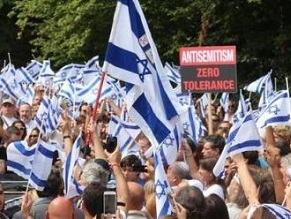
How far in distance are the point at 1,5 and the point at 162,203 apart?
1039 inches

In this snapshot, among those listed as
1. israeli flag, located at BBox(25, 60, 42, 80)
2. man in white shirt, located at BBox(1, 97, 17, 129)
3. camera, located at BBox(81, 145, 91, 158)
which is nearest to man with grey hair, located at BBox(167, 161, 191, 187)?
camera, located at BBox(81, 145, 91, 158)

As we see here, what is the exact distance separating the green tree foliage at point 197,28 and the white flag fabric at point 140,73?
1889 cm

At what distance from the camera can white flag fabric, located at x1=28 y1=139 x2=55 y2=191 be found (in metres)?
8.13

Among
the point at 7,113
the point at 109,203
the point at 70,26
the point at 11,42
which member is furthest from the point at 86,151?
the point at 11,42

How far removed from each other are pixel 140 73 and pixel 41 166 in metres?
1.30

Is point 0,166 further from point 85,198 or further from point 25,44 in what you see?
point 25,44

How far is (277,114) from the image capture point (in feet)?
35.8

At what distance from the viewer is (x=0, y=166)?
10156 millimetres

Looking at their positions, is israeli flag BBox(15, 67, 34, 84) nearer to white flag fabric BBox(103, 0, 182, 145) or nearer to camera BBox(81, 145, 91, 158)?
camera BBox(81, 145, 91, 158)

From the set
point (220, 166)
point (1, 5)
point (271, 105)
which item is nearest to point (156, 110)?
point (220, 166)

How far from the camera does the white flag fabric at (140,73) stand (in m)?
7.56

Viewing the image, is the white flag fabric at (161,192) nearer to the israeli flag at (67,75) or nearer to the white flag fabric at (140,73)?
the white flag fabric at (140,73)

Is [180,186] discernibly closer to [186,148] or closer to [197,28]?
[186,148]

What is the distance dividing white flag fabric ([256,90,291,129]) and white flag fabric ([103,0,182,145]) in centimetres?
307
